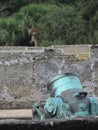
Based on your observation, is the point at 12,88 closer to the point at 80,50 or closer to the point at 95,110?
the point at 80,50

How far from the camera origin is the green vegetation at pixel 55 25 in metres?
27.2

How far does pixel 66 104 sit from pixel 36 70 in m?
8.51

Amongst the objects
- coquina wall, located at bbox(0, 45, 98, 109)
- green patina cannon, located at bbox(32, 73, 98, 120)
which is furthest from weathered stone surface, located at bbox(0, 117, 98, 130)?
coquina wall, located at bbox(0, 45, 98, 109)

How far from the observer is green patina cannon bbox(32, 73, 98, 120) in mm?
5516

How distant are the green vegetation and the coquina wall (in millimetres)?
11233

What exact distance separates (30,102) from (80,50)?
74.2 inches

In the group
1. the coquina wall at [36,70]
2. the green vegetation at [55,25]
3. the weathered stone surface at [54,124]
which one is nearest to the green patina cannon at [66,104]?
the weathered stone surface at [54,124]

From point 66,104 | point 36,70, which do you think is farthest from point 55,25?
point 66,104

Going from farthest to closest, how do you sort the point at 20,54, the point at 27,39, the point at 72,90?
the point at 27,39, the point at 20,54, the point at 72,90

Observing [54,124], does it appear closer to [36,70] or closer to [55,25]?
[36,70]

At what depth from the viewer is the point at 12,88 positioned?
14250mm

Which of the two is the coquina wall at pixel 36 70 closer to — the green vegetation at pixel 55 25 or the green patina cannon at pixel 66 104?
the green patina cannon at pixel 66 104

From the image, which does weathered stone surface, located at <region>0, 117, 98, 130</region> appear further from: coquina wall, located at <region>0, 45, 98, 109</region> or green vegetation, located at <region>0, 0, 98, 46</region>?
green vegetation, located at <region>0, 0, 98, 46</region>

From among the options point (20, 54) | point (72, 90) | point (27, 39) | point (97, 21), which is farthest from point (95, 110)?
point (27, 39)
